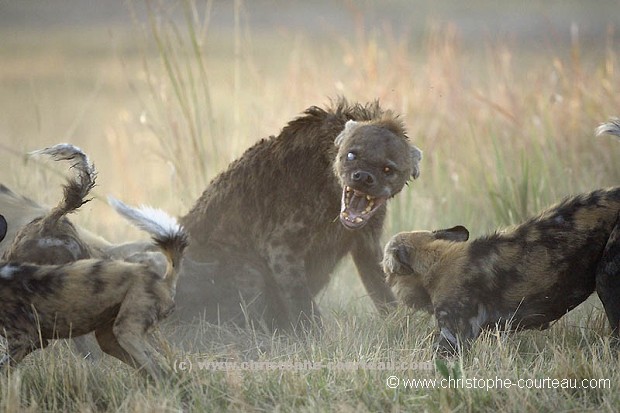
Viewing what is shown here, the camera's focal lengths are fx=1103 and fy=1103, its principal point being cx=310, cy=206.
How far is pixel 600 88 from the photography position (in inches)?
364

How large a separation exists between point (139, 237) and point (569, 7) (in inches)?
454

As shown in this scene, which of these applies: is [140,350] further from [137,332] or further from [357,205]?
[357,205]

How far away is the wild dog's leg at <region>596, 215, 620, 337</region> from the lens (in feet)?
17.6

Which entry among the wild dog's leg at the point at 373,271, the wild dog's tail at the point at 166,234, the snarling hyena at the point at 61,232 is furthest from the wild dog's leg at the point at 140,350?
the wild dog's leg at the point at 373,271

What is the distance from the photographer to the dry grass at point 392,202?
5020 mm

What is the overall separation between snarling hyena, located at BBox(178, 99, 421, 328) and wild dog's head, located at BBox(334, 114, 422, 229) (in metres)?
0.01

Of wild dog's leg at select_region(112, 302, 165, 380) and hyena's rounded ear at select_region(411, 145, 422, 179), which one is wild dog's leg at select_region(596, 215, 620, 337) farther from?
wild dog's leg at select_region(112, 302, 165, 380)

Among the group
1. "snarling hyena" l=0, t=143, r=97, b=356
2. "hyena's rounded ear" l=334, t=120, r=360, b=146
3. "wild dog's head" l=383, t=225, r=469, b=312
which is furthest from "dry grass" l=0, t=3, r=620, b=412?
"hyena's rounded ear" l=334, t=120, r=360, b=146

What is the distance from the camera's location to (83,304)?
5129mm

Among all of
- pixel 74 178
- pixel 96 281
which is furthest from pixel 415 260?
pixel 74 178

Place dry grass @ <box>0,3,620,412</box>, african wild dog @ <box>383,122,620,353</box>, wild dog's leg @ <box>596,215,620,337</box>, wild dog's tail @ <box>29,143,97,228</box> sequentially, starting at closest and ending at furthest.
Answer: dry grass @ <box>0,3,620,412</box>
wild dog's leg @ <box>596,215,620,337</box>
african wild dog @ <box>383,122,620,353</box>
wild dog's tail @ <box>29,143,97,228</box>

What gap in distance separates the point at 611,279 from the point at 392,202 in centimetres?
335

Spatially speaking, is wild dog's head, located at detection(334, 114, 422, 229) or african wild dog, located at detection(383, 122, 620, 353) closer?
african wild dog, located at detection(383, 122, 620, 353)

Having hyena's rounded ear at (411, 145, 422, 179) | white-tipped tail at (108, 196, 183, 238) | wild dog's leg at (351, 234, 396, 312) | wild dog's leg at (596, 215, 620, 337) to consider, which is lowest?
wild dog's leg at (351, 234, 396, 312)
